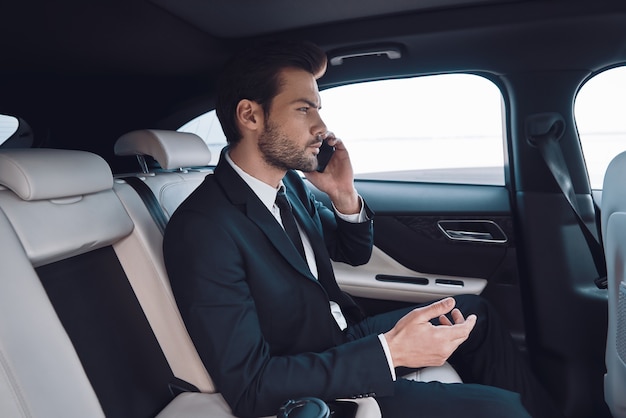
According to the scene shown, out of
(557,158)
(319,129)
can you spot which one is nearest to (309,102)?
(319,129)

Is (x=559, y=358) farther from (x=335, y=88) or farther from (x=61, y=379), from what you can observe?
(x=61, y=379)

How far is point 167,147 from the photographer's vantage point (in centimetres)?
170

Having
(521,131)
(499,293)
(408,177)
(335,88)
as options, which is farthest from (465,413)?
(335,88)

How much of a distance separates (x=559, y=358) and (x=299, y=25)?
61.2 inches

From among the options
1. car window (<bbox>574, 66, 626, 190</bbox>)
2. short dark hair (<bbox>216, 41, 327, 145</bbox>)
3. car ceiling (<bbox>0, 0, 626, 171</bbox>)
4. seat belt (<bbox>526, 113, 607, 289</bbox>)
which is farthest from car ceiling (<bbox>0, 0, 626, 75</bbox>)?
short dark hair (<bbox>216, 41, 327, 145</bbox>)

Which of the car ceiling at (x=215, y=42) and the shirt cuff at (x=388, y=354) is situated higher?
the car ceiling at (x=215, y=42)

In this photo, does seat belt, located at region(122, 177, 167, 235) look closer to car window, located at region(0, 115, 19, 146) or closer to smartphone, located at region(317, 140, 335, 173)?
smartphone, located at region(317, 140, 335, 173)

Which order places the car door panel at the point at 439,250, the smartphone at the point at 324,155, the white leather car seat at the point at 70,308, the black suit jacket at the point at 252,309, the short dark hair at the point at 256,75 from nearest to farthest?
the white leather car seat at the point at 70,308, the black suit jacket at the point at 252,309, the short dark hair at the point at 256,75, the smartphone at the point at 324,155, the car door panel at the point at 439,250

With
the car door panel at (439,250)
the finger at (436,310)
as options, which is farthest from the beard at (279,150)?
the car door panel at (439,250)

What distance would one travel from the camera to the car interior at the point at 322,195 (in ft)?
3.88

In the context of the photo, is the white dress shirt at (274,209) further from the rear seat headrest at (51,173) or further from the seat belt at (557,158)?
the seat belt at (557,158)

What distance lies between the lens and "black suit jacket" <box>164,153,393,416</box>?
1.11 meters

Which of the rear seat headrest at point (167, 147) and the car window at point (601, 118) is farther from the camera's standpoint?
the car window at point (601, 118)

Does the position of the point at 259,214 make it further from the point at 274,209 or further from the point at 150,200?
the point at 150,200
